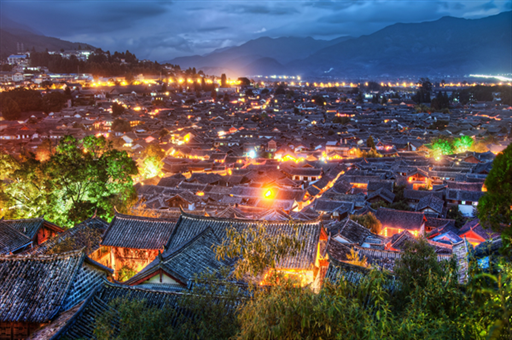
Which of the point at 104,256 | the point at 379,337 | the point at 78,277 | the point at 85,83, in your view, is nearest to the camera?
the point at 379,337

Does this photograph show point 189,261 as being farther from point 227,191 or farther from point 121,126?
point 121,126

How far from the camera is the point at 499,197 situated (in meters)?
13.3

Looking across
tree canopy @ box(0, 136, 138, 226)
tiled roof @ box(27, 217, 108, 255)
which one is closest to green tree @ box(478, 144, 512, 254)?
tiled roof @ box(27, 217, 108, 255)

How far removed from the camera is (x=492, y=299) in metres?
4.42

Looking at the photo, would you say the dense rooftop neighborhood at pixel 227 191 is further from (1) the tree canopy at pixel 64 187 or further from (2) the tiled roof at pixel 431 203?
(1) the tree canopy at pixel 64 187

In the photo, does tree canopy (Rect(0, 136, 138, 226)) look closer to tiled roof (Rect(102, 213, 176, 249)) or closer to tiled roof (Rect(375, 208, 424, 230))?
tiled roof (Rect(102, 213, 176, 249))

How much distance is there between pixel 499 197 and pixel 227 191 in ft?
72.1

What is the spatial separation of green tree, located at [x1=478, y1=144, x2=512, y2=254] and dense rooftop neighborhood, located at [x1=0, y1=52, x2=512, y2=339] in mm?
1334

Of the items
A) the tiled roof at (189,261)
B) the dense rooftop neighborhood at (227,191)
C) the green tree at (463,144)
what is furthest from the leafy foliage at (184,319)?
the green tree at (463,144)

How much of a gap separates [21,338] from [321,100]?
102 metres

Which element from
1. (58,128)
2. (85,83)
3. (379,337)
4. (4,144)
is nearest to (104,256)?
(379,337)

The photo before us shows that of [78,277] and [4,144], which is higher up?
[78,277]

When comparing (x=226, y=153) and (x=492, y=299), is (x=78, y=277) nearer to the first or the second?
(x=492, y=299)

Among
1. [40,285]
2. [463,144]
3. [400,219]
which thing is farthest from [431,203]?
[463,144]
